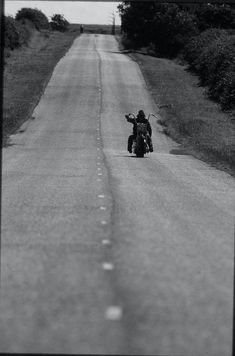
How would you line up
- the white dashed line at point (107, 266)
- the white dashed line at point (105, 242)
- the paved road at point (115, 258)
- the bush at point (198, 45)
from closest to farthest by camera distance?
the paved road at point (115, 258)
the white dashed line at point (107, 266)
the white dashed line at point (105, 242)
the bush at point (198, 45)

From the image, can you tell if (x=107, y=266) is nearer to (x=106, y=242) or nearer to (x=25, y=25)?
(x=106, y=242)

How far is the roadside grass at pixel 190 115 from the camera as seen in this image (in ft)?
91.5

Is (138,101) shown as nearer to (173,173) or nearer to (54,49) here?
(173,173)

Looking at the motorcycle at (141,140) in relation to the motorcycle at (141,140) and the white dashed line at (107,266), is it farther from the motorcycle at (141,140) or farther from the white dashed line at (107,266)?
the white dashed line at (107,266)

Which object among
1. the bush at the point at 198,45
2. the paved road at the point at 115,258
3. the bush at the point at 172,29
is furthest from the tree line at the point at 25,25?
the paved road at the point at 115,258

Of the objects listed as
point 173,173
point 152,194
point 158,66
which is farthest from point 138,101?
point 152,194

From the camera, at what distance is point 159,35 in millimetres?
79875

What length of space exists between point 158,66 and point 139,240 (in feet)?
191

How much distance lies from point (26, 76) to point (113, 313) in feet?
173

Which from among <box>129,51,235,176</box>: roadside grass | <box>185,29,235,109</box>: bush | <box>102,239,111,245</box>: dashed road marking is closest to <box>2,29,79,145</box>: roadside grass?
<box>129,51,235,176</box>: roadside grass

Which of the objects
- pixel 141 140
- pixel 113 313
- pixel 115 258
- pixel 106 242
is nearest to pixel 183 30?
pixel 141 140

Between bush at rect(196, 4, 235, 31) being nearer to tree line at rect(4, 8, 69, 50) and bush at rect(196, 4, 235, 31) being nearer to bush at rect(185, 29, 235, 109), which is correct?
bush at rect(185, 29, 235, 109)

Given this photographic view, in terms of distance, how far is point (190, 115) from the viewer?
41781 mm

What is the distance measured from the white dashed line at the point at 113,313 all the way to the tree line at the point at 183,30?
51.4 metres
